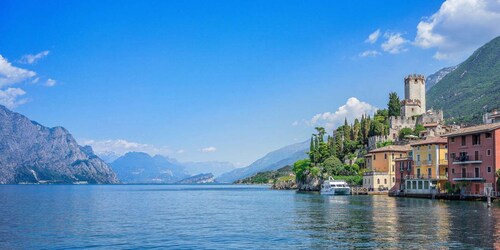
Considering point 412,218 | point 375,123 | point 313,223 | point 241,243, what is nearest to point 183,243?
point 241,243

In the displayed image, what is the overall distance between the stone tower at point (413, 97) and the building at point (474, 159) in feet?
187

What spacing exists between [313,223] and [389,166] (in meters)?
65.9

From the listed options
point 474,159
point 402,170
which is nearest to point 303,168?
point 402,170

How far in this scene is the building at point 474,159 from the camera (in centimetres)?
7300

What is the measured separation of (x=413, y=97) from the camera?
476 ft

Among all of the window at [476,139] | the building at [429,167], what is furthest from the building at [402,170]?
the window at [476,139]

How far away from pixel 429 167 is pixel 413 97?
5743 centimetres

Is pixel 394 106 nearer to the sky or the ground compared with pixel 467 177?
nearer to the sky

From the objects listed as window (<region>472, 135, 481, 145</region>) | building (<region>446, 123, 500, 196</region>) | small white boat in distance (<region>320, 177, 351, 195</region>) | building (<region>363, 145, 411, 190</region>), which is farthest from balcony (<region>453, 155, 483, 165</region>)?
small white boat in distance (<region>320, 177, 351, 195</region>)

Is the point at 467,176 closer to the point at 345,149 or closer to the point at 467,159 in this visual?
the point at 467,159

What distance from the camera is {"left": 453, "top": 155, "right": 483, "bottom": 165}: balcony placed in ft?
250

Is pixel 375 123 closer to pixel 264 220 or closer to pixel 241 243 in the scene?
pixel 264 220

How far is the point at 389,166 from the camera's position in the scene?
10819 centimetres

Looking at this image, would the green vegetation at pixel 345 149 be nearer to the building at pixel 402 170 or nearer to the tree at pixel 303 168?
the tree at pixel 303 168
